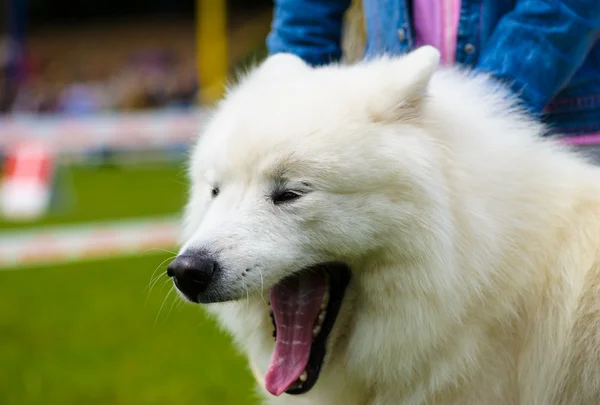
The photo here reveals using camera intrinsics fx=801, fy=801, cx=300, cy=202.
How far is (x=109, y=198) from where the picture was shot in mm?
12008

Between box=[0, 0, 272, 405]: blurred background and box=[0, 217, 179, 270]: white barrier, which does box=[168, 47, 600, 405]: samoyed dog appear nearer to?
box=[0, 0, 272, 405]: blurred background

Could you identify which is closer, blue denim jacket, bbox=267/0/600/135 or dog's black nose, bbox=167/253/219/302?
dog's black nose, bbox=167/253/219/302

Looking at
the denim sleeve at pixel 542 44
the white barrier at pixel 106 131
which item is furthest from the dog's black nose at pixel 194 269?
the white barrier at pixel 106 131

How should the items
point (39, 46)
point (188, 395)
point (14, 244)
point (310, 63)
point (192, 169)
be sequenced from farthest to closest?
1. point (39, 46)
2. point (14, 244)
3. point (188, 395)
4. point (310, 63)
5. point (192, 169)

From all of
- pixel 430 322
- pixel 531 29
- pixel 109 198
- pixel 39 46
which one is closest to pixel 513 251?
pixel 430 322

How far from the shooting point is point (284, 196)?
87.6 inches

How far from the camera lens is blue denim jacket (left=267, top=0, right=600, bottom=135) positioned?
7.58 feet

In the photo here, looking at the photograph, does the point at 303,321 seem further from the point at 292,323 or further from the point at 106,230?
the point at 106,230

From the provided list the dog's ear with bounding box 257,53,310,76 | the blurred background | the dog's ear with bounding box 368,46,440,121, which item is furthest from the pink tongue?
the dog's ear with bounding box 257,53,310,76

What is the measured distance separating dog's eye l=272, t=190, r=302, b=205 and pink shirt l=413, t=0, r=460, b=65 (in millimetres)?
799

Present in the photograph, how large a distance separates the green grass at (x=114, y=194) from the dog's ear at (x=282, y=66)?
5.33 meters

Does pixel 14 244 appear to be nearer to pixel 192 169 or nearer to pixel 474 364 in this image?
pixel 192 169

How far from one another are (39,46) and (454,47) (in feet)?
101

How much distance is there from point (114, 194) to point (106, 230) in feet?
12.5
